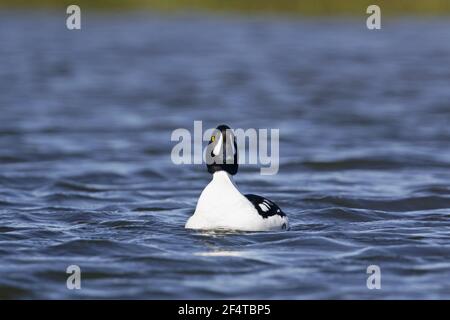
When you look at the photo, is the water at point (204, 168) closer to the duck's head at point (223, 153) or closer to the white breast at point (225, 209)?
the white breast at point (225, 209)

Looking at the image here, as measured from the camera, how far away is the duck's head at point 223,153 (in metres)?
10.4

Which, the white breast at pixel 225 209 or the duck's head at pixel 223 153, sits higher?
the duck's head at pixel 223 153

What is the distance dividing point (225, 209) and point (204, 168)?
6.17 meters

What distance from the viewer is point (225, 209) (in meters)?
10.3

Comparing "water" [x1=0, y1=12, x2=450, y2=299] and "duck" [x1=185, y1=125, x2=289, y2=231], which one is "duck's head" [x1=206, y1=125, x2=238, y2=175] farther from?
"water" [x1=0, y1=12, x2=450, y2=299]

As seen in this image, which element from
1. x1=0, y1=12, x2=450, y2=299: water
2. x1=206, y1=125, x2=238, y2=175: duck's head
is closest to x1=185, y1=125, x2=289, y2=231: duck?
x1=206, y1=125, x2=238, y2=175: duck's head

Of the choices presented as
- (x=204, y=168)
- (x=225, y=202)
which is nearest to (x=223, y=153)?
(x=225, y=202)

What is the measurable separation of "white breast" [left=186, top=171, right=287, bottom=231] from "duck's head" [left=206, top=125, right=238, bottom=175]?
7 cm

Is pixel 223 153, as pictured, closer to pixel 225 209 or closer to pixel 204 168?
pixel 225 209

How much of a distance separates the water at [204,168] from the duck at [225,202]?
164 mm

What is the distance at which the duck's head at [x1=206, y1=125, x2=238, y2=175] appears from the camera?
1045cm

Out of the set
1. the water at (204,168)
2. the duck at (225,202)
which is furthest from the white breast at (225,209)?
the water at (204,168)
